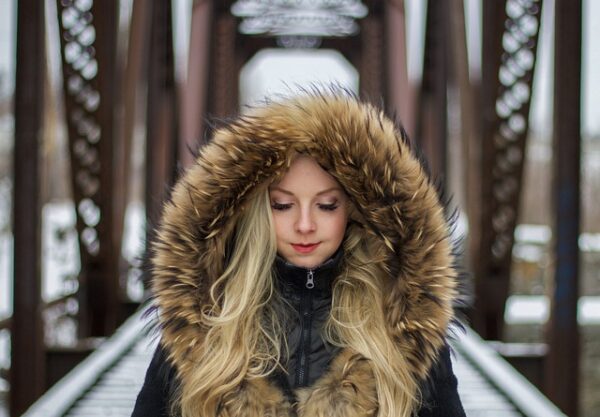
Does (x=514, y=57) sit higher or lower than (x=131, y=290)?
higher

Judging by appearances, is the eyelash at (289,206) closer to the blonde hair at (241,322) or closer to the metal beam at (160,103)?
the blonde hair at (241,322)

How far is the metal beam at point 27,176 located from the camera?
478cm

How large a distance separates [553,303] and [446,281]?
3095 millimetres

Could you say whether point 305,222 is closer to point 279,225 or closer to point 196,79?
point 279,225

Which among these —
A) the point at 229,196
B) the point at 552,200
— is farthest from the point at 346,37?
the point at 229,196

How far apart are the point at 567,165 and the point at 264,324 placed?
314cm

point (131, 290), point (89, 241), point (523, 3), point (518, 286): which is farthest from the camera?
point (518, 286)

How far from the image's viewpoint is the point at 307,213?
2.15m

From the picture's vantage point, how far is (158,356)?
2188mm

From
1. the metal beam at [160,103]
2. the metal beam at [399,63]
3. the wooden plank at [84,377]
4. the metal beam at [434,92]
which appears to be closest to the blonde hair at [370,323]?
the wooden plank at [84,377]

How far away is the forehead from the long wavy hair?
0.06 metres

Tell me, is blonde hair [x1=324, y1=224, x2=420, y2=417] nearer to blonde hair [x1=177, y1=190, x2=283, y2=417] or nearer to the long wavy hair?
the long wavy hair

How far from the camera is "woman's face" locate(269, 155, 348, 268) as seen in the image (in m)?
2.15

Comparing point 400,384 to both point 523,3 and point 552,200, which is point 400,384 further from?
point 523,3
